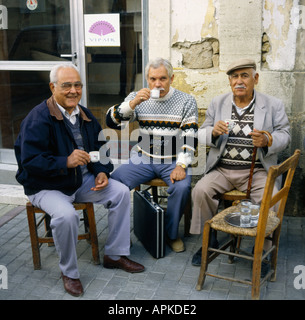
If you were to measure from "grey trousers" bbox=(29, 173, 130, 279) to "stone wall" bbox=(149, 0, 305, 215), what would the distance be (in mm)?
1483

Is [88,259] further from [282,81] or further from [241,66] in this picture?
[282,81]

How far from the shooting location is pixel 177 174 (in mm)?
3959

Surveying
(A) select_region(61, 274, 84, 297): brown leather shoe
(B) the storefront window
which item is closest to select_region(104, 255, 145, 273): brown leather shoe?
(A) select_region(61, 274, 84, 297): brown leather shoe

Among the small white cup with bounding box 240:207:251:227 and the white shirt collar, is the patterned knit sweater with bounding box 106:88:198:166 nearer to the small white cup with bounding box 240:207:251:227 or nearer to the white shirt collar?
the white shirt collar

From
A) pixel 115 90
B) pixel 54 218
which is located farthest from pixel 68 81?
pixel 115 90

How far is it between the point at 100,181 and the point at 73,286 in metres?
0.86

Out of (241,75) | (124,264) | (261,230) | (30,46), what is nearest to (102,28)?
(30,46)

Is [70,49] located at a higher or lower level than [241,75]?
higher

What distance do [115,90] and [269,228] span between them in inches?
108

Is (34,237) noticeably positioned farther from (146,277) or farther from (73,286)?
(146,277)

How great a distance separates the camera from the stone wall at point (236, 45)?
14.2 ft

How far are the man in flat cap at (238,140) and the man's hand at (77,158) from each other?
0.99 metres

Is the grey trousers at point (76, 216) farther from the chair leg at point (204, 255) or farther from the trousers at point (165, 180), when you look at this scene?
the chair leg at point (204, 255)
